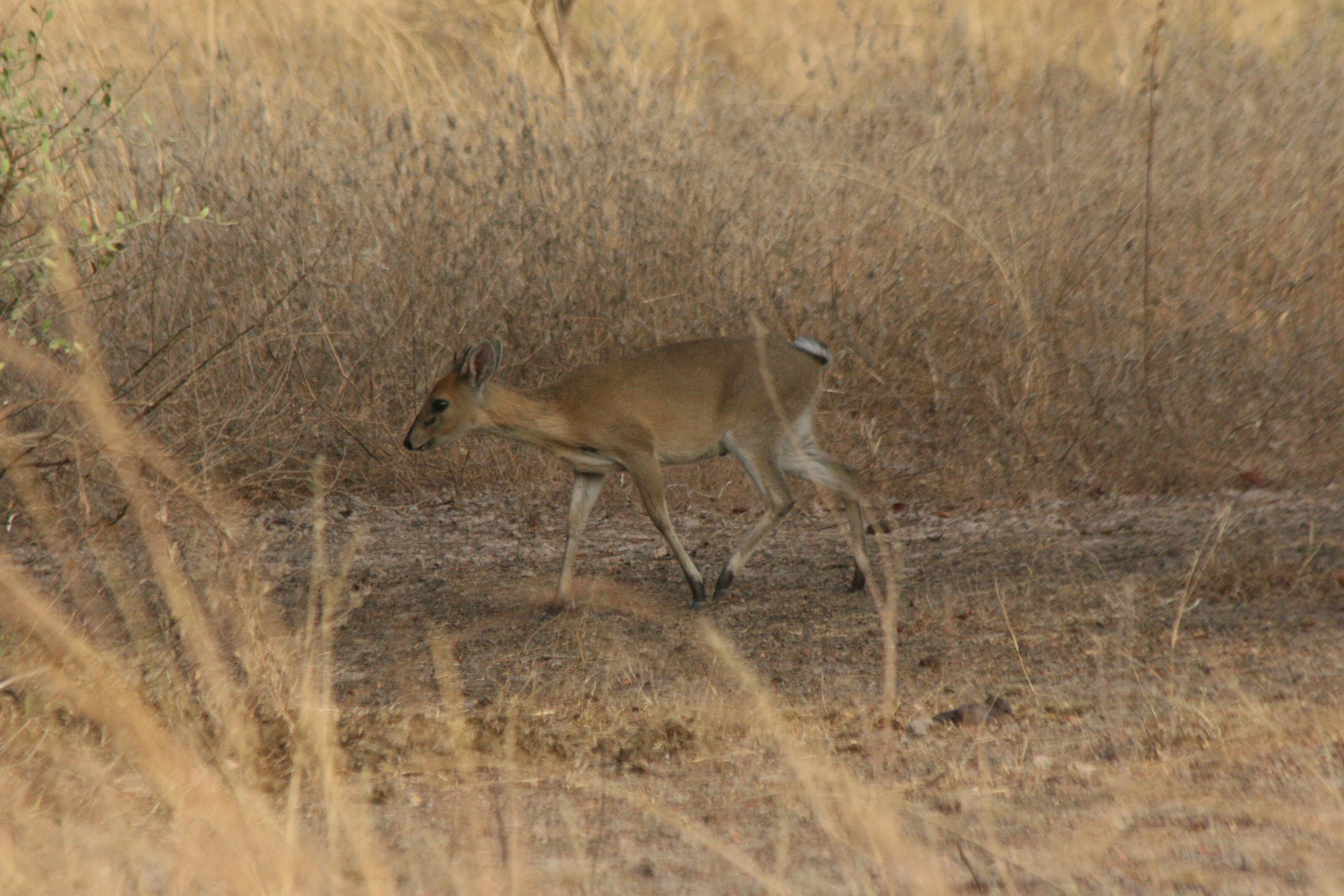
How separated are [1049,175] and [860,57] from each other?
4076 mm

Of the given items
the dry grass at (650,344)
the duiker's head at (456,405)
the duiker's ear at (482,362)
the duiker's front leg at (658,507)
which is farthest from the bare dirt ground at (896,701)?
the duiker's ear at (482,362)

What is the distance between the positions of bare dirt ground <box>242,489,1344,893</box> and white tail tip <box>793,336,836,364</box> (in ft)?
3.26

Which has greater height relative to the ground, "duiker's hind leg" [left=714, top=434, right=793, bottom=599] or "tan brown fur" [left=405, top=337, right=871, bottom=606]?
"tan brown fur" [left=405, top=337, right=871, bottom=606]

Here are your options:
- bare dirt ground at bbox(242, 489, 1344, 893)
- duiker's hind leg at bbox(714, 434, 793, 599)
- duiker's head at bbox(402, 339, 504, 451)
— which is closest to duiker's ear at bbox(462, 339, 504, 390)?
duiker's head at bbox(402, 339, 504, 451)

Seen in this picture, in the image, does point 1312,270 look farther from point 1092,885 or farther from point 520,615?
point 1092,885

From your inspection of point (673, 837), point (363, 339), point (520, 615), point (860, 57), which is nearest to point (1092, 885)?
point (673, 837)

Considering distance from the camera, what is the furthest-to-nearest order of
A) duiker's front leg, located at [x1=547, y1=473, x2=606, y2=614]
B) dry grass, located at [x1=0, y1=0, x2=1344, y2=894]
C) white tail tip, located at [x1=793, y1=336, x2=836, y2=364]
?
white tail tip, located at [x1=793, y1=336, x2=836, y2=364], duiker's front leg, located at [x1=547, y1=473, x2=606, y2=614], dry grass, located at [x1=0, y1=0, x2=1344, y2=894]

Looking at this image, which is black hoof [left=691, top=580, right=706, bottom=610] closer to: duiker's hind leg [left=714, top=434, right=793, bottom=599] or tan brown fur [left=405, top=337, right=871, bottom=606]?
tan brown fur [left=405, top=337, right=871, bottom=606]

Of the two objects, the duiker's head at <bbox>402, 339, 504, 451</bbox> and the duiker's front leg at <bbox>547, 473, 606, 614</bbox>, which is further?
the duiker's head at <bbox>402, 339, 504, 451</bbox>

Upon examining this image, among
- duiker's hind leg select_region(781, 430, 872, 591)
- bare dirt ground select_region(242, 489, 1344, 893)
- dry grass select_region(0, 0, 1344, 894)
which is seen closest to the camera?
bare dirt ground select_region(242, 489, 1344, 893)

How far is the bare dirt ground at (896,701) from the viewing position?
3.54m

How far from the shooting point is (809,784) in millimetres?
3816

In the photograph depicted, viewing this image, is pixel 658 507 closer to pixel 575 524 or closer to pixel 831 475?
pixel 575 524

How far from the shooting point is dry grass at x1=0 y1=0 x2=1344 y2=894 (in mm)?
3793
